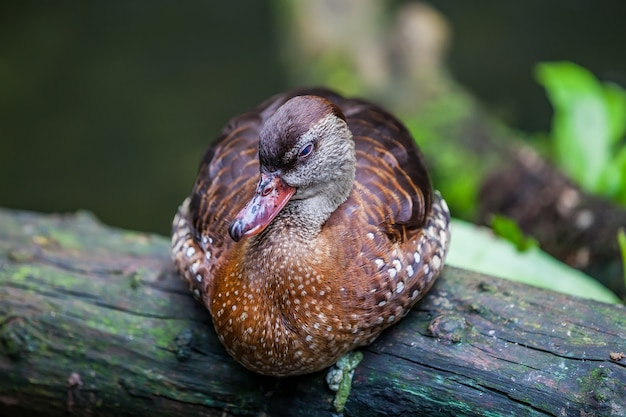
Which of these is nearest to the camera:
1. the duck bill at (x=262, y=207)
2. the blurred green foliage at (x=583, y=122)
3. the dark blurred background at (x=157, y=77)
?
the duck bill at (x=262, y=207)

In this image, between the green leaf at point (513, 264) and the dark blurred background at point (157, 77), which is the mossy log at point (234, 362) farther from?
the dark blurred background at point (157, 77)

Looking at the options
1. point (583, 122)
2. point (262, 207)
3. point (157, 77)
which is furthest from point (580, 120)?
point (157, 77)

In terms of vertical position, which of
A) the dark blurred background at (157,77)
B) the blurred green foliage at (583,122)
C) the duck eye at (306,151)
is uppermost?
the duck eye at (306,151)

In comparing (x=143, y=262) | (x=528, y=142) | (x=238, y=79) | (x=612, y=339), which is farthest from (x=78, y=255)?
(x=238, y=79)

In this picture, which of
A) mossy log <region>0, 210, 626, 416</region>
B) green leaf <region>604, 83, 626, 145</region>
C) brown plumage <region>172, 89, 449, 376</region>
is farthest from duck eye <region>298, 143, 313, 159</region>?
green leaf <region>604, 83, 626, 145</region>

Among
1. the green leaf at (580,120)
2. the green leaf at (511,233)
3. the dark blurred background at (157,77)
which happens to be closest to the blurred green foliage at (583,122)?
the green leaf at (580,120)

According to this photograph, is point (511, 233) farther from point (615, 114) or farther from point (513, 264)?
point (615, 114)

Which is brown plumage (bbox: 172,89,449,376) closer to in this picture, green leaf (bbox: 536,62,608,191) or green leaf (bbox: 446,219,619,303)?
green leaf (bbox: 446,219,619,303)
